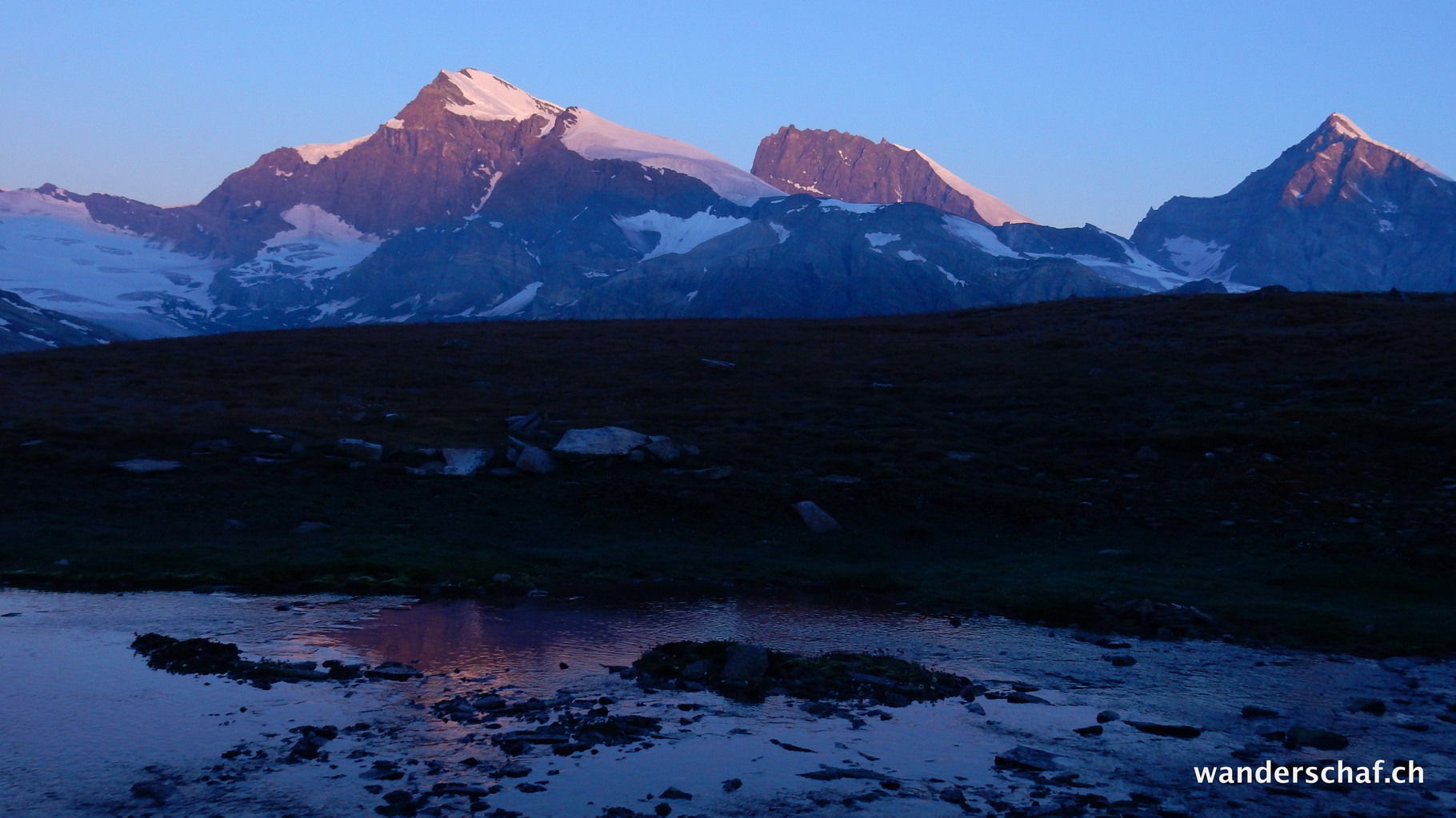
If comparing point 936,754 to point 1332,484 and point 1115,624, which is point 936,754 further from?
point 1332,484

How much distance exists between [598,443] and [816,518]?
943cm

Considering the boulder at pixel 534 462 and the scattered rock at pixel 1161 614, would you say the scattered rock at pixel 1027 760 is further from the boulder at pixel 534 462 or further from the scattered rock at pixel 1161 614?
the boulder at pixel 534 462

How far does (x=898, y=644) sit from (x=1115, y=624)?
5278mm

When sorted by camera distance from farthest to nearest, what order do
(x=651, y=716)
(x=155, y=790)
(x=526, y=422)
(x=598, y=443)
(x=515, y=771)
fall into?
(x=526, y=422) < (x=598, y=443) < (x=651, y=716) < (x=515, y=771) < (x=155, y=790)

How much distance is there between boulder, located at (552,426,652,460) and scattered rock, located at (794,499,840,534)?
773cm

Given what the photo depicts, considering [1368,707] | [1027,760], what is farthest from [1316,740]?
[1027,760]

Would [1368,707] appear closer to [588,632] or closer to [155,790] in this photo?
[588,632]

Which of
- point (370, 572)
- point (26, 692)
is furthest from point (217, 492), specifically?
point (26, 692)

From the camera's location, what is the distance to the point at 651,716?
17.4 meters

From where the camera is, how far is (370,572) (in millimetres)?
27250

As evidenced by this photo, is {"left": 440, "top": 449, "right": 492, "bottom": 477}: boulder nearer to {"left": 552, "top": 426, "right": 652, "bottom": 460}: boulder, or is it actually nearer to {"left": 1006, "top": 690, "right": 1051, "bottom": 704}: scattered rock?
{"left": 552, "top": 426, "right": 652, "bottom": 460}: boulder

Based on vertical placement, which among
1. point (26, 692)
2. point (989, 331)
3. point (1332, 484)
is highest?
point (989, 331)

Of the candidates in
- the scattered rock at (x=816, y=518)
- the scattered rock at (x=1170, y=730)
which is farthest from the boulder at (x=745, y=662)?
the scattered rock at (x=816, y=518)

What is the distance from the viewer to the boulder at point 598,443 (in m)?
38.3
